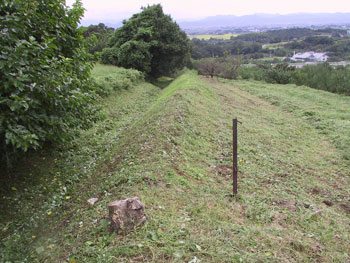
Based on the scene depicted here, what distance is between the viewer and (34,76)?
381 centimetres

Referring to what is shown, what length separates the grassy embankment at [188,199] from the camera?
340 cm

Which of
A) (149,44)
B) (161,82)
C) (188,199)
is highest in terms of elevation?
(149,44)

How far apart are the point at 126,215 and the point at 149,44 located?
71.2ft

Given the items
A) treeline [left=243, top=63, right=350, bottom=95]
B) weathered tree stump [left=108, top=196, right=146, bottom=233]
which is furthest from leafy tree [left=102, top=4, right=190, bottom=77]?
weathered tree stump [left=108, top=196, right=146, bottom=233]

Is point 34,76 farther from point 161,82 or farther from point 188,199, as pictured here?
point 161,82

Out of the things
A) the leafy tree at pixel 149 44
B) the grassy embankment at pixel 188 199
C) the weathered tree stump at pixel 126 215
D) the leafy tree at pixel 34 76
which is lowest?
the grassy embankment at pixel 188 199

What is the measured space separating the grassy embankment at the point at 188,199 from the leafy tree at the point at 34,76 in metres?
1.42

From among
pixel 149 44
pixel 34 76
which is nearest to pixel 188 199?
pixel 34 76

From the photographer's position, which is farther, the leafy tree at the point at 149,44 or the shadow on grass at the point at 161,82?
the shadow on grass at the point at 161,82

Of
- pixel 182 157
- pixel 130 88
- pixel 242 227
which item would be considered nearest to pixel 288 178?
pixel 182 157

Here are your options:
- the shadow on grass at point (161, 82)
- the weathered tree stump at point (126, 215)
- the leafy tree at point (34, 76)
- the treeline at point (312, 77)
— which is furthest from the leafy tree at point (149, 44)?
the weathered tree stump at point (126, 215)

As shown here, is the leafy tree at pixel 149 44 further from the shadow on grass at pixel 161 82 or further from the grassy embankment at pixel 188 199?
the grassy embankment at pixel 188 199

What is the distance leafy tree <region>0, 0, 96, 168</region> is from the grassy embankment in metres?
1.42

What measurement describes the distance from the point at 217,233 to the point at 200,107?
30.0ft
